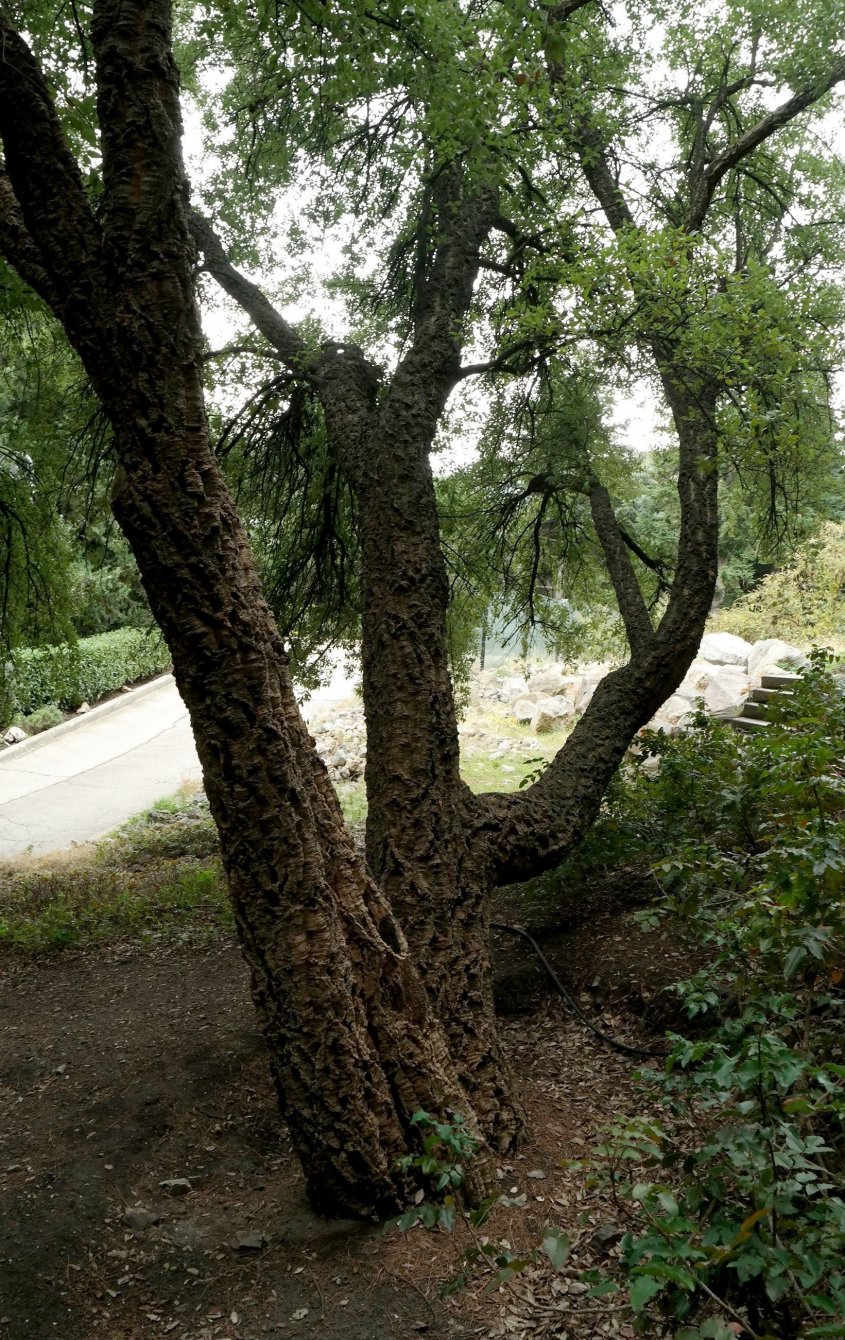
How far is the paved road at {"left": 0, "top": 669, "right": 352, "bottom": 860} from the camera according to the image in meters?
11.6

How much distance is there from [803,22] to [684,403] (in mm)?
2423

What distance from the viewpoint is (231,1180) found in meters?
3.72

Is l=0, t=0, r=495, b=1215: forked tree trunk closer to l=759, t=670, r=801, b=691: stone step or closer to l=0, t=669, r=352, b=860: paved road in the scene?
l=0, t=669, r=352, b=860: paved road

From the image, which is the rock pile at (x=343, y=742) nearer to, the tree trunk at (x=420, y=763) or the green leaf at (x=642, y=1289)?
the tree trunk at (x=420, y=763)

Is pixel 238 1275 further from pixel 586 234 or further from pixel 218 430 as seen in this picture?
pixel 218 430

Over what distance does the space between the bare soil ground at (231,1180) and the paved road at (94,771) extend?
15.3 ft

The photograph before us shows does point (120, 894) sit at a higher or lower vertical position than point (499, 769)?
higher

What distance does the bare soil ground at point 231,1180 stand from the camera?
2.88m

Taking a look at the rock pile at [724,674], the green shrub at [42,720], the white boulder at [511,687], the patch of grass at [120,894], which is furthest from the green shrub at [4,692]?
the white boulder at [511,687]

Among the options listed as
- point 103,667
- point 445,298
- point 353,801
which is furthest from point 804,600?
point 103,667

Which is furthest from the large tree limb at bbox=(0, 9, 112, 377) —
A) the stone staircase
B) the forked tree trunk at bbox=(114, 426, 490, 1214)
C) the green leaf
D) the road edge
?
the road edge

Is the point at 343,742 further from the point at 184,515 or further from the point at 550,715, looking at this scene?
the point at 184,515

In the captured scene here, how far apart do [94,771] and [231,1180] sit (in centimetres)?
1159

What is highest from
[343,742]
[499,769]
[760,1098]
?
[760,1098]
